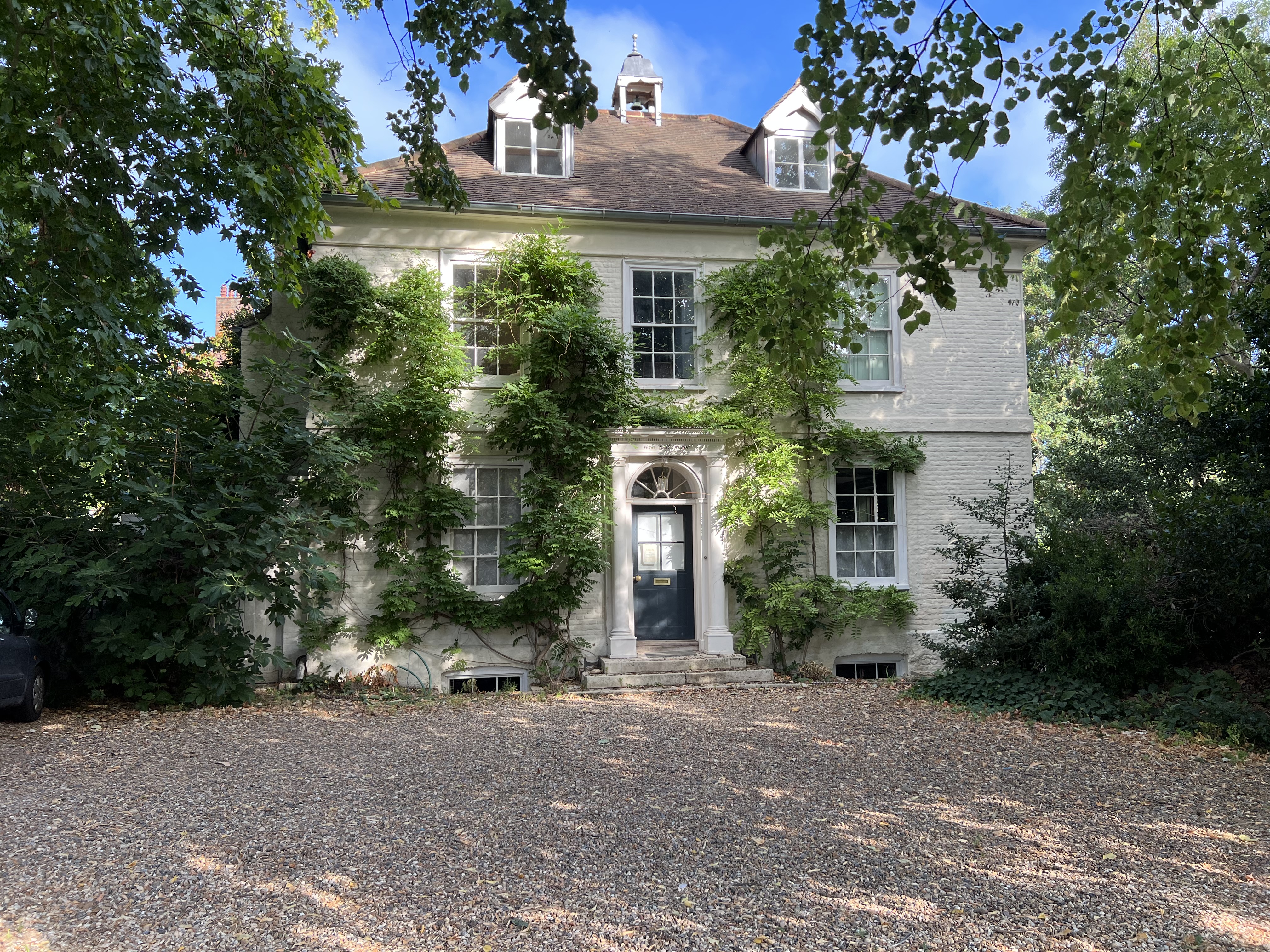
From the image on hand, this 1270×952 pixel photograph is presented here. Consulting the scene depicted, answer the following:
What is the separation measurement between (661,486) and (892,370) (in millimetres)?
4037

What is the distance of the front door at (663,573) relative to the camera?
497 inches

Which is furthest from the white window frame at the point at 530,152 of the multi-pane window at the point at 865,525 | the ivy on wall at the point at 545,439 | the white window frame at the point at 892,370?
the multi-pane window at the point at 865,525

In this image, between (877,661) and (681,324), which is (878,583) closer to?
(877,661)

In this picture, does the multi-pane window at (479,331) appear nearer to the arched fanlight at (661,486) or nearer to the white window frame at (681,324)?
the white window frame at (681,324)

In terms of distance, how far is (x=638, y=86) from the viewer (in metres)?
18.2

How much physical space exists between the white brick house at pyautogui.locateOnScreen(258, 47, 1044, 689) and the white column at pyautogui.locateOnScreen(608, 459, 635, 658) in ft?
0.08

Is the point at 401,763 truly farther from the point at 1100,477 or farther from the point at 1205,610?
the point at 1100,477

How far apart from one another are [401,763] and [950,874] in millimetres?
4428

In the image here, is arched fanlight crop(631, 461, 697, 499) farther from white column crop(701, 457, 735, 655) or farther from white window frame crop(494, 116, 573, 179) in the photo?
white window frame crop(494, 116, 573, 179)

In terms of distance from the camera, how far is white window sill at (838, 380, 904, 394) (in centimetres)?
1312

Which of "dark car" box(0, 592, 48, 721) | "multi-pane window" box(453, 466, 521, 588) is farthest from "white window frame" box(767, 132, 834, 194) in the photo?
"dark car" box(0, 592, 48, 721)

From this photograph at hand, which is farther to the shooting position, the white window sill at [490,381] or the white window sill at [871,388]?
the white window sill at [871,388]

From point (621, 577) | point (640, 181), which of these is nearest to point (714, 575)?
point (621, 577)

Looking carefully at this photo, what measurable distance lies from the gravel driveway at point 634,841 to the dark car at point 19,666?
2.19ft
